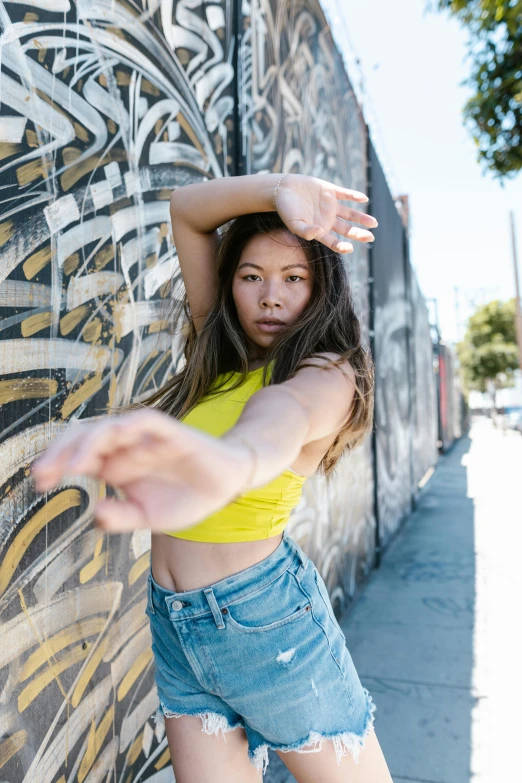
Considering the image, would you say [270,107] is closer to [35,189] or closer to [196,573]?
[35,189]

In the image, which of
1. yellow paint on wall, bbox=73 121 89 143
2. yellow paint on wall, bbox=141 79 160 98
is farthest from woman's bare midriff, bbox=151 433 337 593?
yellow paint on wall, bbox=141 79 160 98

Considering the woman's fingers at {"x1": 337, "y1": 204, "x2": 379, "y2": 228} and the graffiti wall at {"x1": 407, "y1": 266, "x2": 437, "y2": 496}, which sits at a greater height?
the woman's fingers at {"x1": 337, "y1": 204, "x2": 379, "y2": 228}

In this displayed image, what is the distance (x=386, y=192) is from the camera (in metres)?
7.20

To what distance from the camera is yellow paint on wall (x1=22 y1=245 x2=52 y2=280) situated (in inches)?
61.6

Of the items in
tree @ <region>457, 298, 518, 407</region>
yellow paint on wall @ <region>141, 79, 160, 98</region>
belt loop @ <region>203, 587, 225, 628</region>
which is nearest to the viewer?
belt loop @ <region>203, 587, 225, 628</region>

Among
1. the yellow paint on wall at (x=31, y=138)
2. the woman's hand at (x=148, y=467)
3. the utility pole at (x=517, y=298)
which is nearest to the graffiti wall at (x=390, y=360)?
the yellow paint on wall at (x=31, y=138)

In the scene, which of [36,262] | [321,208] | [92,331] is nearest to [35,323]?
[36,262]

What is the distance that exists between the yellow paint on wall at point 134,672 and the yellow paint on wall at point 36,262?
1.25 metres

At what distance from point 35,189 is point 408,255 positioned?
823cm

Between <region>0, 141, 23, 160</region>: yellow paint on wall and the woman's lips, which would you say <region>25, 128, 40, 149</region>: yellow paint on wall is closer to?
<region>0, 141, 23, 160</region>: yellow paint on wall

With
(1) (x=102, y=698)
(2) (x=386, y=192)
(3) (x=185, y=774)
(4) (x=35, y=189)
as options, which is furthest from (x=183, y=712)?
(2) (x=386, y=192)

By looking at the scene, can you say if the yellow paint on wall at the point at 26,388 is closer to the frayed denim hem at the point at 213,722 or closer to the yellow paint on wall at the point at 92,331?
the yellow paint on wall at the point at 92,331

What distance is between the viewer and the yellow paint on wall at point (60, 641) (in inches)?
61.8

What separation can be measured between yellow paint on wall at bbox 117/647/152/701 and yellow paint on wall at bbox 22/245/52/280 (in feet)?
4.11
